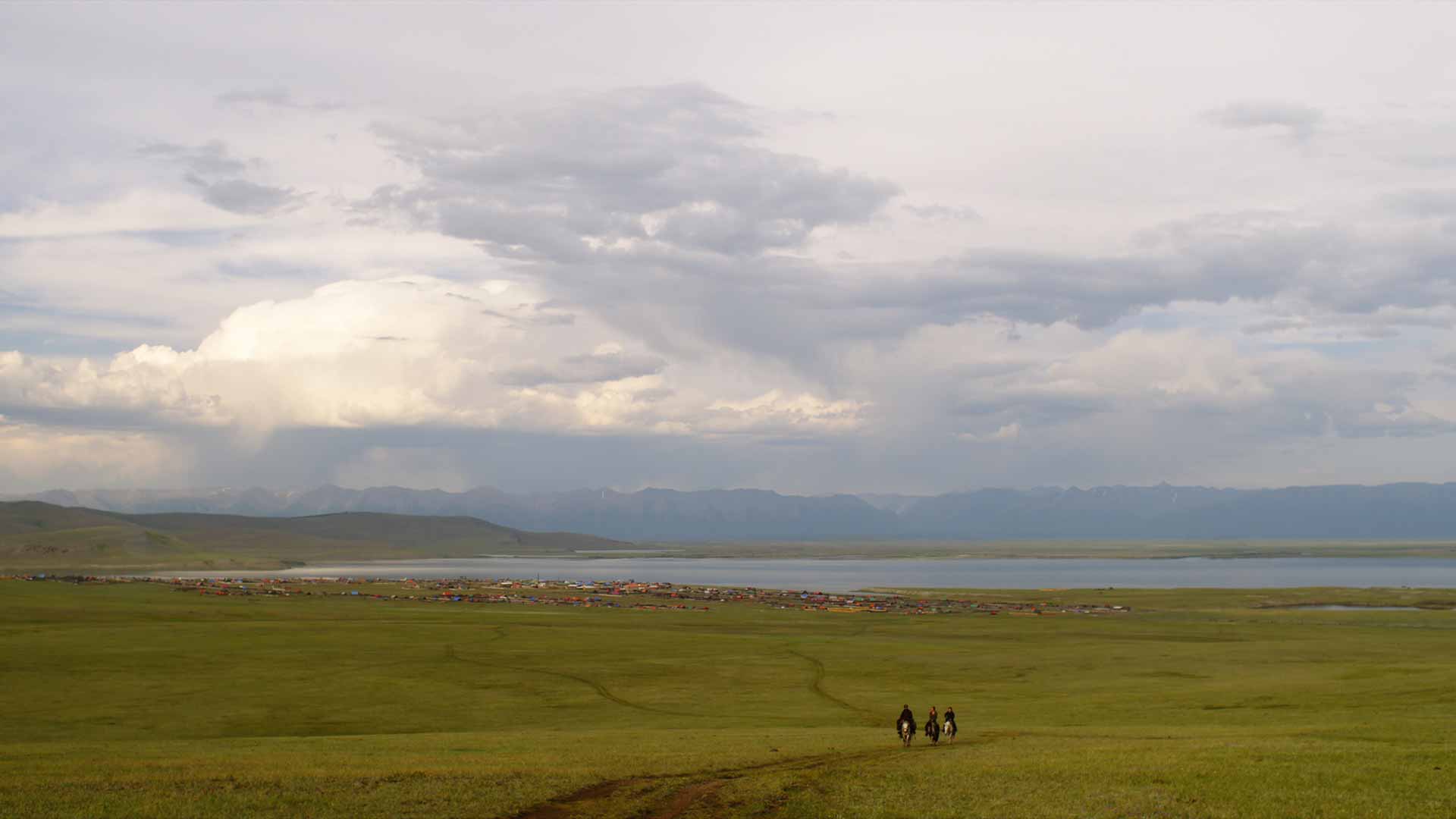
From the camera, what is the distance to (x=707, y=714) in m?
56.3

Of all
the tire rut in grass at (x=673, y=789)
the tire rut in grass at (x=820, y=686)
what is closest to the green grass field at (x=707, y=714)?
the tire rut in grass at (x=673, y=789)

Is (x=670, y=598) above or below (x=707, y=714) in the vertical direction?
below

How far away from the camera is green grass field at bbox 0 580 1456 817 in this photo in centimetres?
2652

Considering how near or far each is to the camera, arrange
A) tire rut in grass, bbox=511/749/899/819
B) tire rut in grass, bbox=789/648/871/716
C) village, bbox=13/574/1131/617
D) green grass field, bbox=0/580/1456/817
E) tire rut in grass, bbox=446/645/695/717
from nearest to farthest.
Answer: tire rut in grass, bbox=511/749/899/819 < green grass field, bbox=0/580/1456/817 < tire rut in grass, bbox=789/648/871/716 < tire rut in grass, bbox=446/645/695/717 < village, bbox=13/574/1131/617

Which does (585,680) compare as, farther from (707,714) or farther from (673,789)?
(673,789)

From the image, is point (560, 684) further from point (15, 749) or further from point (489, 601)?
point (489, 601)

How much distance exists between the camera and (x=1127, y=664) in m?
77.2

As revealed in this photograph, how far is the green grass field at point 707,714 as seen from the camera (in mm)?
26516

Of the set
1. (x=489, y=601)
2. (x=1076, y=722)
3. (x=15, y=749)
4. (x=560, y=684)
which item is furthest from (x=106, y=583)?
(x=1076, y=722)

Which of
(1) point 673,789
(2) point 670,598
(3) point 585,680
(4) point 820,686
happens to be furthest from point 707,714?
(2) point 670,598

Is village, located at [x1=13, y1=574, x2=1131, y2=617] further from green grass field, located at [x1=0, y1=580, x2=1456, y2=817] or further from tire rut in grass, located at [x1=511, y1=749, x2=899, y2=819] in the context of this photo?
tire rut in grass, located at [x1=511, y1=749, x2=899, y2=819]

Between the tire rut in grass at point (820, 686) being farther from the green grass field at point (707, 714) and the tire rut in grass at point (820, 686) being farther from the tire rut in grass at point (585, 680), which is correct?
the tire rut in grass at point (585, 680)

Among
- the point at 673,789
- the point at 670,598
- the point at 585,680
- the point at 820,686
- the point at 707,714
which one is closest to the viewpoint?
the point at 673,789

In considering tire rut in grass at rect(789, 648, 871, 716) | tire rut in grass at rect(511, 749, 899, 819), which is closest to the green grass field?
tire rut in grass at rect(511, 749, 899, 819)
